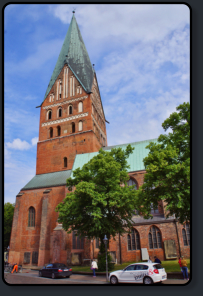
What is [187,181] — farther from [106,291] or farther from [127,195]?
[106,291]

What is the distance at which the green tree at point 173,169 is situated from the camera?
13.6 m

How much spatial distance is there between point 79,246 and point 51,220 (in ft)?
17.1

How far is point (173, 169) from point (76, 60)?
3590 centimetres

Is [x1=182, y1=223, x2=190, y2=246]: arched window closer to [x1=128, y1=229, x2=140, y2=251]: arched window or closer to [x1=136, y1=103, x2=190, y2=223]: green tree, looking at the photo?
[x1=128, y1=229, x2=140, y2=251]: arched window

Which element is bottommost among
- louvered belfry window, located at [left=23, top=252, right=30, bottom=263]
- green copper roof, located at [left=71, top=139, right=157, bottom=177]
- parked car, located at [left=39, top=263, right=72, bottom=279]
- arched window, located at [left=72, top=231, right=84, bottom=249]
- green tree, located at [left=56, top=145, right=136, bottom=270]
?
louvered belfry window, located at [left=23, top=252, right=30, bottom=263]

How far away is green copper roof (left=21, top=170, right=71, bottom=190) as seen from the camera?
104 feet

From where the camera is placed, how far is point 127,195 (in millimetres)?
17844

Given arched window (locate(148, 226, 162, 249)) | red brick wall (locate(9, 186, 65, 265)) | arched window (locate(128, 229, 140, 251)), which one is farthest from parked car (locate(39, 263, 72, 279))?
red brick wall (locate(9, 186, 65, 265))

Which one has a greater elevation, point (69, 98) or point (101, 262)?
point (69, 98)

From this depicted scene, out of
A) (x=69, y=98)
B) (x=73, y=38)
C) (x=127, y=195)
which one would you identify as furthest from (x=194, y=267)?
(x=73, y=38)

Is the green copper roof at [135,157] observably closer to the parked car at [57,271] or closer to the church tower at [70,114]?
the church tower at [70,114]

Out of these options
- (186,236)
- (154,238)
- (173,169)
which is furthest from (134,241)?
(173,169)

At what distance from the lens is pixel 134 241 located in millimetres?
24172

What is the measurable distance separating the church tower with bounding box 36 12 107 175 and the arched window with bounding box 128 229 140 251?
14091 mm
